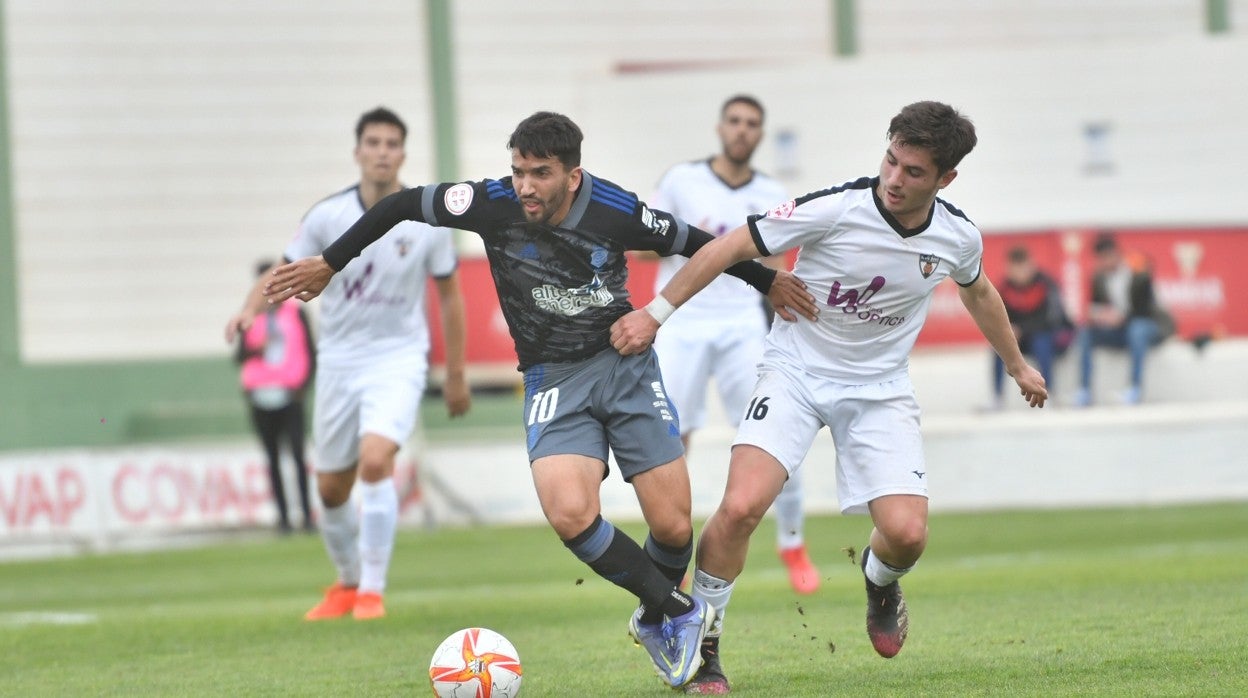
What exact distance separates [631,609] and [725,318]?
1.75 metres

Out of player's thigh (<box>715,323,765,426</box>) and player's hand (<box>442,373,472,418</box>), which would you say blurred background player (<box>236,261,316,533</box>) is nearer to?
player's thigh (<box>715,323,765,426</box>)

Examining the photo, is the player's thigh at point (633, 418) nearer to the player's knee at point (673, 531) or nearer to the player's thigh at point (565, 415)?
the player's thigh at point (565, 415)

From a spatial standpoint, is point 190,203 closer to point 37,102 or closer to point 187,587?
point 37,102

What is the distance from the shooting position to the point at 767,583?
1098cm

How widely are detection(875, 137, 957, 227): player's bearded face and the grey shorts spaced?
1.14m

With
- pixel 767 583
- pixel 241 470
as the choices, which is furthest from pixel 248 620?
pixel 241 470

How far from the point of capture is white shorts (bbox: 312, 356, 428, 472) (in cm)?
913

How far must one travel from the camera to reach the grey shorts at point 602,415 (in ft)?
21.7

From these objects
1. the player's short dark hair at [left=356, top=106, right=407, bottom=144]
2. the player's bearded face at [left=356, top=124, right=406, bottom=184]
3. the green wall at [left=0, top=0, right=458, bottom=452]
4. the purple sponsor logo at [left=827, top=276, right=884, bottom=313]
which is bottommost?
the green wall at [left=0, top=0, right=458, bottom=452]

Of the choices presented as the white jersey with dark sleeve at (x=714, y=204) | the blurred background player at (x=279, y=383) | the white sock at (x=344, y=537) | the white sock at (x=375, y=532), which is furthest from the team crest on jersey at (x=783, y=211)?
the blurred background player at (x=279, y=383)

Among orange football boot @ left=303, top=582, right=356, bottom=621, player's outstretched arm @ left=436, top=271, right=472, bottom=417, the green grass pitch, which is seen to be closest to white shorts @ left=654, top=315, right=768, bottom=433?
the green grass pitch

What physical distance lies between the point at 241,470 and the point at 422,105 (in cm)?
817

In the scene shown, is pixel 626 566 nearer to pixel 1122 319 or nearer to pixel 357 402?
pixel 357 402

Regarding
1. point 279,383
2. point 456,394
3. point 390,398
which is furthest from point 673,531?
point 279,383
